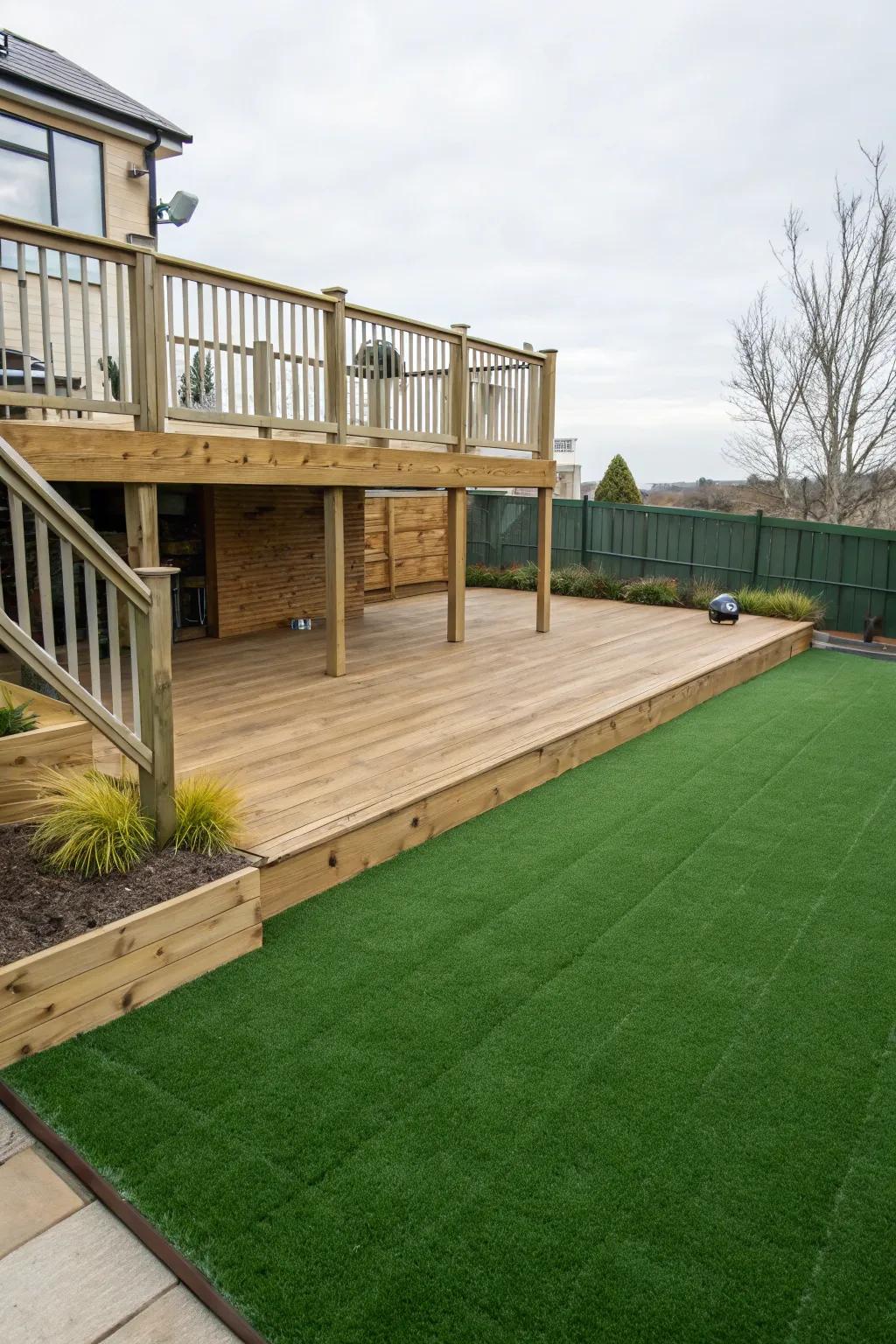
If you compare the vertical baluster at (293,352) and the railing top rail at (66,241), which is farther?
the vertical baluster at (293,352)

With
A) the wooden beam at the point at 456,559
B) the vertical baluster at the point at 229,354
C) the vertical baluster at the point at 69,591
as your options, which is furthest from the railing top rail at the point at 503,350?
the vertical baluster at the point at 69,591

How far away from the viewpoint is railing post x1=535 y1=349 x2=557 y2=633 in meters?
8.39

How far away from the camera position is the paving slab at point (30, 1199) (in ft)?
6.82

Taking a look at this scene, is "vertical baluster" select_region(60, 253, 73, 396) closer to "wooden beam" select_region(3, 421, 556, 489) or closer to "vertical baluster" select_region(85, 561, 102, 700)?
"wooden beam" select_region(3, 421, 556, 489)

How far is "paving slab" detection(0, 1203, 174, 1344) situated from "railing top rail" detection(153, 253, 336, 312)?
458cm

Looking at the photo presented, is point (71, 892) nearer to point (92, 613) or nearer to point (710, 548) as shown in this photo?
point (92, 613)

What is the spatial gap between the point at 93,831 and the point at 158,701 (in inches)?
20.3

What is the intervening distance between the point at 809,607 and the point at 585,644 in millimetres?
3696

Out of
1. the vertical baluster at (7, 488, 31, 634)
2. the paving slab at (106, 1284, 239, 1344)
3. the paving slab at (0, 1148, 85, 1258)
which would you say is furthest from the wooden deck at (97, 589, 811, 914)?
the paving slab at (106, 1284, 239, 1344)

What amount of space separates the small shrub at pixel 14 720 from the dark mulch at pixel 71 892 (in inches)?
18.6

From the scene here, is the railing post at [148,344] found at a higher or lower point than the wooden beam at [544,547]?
higher

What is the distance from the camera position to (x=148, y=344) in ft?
16.2

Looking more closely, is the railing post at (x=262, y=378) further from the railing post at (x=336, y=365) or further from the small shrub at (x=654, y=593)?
the small shrub at (x=654, y=593)

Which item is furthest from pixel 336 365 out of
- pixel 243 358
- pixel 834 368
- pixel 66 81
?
pixel 834 368
